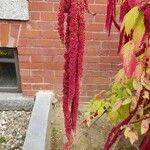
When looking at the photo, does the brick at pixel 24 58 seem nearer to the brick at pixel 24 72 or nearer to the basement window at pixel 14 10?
the brick at pixel 24 72

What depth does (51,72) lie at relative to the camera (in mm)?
4148

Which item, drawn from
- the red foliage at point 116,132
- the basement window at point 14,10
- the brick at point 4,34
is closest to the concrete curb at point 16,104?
the brick at point 4,34

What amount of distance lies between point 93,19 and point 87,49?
0.32 m

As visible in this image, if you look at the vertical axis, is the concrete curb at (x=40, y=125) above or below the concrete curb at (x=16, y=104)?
above

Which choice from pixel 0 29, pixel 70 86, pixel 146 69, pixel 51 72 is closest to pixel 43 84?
pixel 51 72

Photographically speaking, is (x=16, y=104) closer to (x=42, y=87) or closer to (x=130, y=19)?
(x=42, y=87)

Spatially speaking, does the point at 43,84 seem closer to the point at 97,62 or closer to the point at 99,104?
the point at 97,62

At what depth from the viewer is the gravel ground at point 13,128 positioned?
3674 mm

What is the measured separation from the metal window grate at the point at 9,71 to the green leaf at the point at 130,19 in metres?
2.83

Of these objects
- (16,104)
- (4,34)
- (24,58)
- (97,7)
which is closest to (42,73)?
(24,58)

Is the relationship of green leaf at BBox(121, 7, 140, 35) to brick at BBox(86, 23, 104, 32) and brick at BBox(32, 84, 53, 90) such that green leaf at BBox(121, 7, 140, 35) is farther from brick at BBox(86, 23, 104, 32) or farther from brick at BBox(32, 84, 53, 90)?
Result: brick at BBox(32, 84, 53, 90)

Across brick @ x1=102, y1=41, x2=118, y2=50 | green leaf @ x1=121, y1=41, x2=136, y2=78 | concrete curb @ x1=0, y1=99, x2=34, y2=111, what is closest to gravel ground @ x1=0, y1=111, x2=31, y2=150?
concrete curb @ x1=0, y1=99, x2=34, y2=111

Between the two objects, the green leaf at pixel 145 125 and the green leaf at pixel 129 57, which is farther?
the green leaf at pixel 145 125

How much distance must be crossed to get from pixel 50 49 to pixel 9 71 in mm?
656
